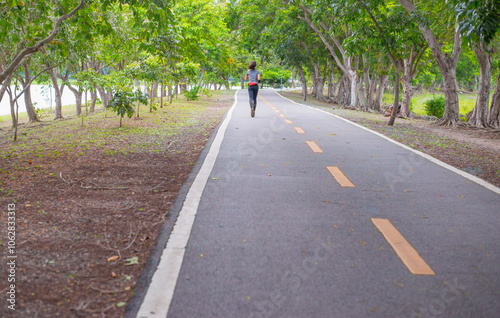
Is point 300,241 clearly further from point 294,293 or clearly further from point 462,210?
point 462,210

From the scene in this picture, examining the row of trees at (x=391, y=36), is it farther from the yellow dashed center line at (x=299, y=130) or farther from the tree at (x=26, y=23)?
the tree at (x=26, y=23)

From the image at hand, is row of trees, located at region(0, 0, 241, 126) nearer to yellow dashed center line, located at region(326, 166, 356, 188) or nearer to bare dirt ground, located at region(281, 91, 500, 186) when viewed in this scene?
yellow dashed center line, located at region(326, 166, 356, 188)

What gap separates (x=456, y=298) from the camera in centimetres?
321

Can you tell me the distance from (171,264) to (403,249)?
199 cm

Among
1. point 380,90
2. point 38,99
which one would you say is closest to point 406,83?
point 380,90

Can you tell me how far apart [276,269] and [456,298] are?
1270 millimetres

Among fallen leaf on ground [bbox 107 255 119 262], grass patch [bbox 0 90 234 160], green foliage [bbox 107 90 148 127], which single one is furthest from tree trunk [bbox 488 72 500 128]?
fallen leaf on ground [bbox 107 255 119 262]

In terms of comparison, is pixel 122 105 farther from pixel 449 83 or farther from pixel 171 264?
pixel 449 83

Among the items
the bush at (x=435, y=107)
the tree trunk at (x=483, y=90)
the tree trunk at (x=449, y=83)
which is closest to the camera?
the tree trunk at (x=483, y=90)

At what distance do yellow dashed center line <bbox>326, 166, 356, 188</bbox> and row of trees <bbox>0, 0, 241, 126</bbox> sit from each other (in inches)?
151

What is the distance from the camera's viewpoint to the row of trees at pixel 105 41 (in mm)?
8812

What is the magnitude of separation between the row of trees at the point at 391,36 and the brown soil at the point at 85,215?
5.16 metres

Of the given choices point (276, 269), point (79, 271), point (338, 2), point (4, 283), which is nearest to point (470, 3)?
point (276, 269)

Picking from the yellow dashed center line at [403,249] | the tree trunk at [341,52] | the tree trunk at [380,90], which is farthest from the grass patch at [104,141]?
the tree trunk at [380,90]
